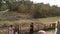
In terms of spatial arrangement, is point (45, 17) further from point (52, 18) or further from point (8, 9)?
point (8, 9)

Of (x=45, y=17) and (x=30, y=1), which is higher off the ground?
(x=30, y=1)

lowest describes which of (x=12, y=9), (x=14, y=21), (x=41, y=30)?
(x=41, y=30)

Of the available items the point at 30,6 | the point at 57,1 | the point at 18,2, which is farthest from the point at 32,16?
the point at 57,1

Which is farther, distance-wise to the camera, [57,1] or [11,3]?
[57,1]

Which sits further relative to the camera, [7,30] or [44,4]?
[44,4]

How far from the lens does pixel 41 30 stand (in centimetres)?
159

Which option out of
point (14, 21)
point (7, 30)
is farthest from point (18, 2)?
point (7, 30)

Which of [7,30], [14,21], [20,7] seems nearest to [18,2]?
[20,7]

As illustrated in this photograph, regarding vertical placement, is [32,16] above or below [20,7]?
below

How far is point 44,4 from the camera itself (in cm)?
163

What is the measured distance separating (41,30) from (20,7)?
323mm

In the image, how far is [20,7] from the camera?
1.57 meters

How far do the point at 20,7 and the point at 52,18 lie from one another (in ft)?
1.22

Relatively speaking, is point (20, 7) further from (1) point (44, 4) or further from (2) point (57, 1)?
(2) point (57, 1)
